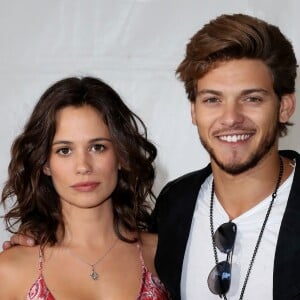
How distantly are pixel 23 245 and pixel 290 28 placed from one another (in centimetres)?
115

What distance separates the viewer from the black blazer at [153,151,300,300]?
1404mm

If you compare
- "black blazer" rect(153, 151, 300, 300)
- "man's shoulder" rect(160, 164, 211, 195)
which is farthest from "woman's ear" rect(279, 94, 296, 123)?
"man's shoulder" rect(160, 164, 211, 195)

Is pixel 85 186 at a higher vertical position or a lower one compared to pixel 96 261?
higher

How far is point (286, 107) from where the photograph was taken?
1.57 m

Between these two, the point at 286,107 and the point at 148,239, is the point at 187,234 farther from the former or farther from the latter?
the point at 286,107

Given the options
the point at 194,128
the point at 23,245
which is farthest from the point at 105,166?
the point at 194,128

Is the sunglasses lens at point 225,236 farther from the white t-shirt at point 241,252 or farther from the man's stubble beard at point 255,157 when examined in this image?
A: the man's stubble beard at point 255,157

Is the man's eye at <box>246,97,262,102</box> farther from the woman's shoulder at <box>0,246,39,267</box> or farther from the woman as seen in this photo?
the woman's shoulder at <box>0,246,39,267</box>

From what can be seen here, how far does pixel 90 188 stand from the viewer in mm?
1601

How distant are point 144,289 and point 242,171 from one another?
1.38 feet

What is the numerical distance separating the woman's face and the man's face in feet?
0.92

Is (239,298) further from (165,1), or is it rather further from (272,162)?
(165,1)

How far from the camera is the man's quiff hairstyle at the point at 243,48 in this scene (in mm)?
1508

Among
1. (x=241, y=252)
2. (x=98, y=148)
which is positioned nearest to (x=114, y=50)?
(x=98, y=148)
